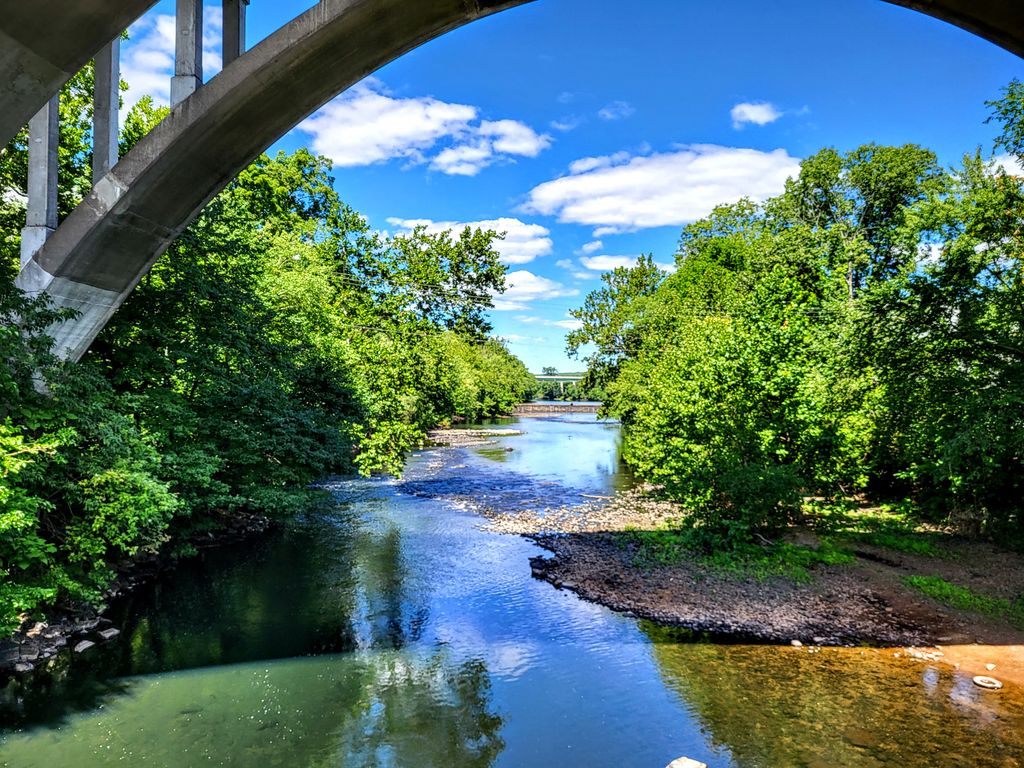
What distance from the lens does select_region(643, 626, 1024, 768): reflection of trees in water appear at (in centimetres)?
631

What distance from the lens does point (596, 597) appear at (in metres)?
11.1

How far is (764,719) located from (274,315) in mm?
11862

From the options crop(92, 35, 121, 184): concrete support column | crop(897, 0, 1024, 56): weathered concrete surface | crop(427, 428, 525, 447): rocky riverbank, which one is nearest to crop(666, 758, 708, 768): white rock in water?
crop(897, 0, 1024, 56): weathered concrete surface

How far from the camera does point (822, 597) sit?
412 inches

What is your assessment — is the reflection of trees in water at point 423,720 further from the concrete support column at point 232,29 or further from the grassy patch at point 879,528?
the grassy patch at point 879,528

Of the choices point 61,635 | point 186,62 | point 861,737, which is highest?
point 186,62

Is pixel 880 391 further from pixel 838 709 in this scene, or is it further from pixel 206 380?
pixel 206 380

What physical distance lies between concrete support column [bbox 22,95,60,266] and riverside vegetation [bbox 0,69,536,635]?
589 millimetres

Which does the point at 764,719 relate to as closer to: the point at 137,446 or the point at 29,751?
the point at 29,751

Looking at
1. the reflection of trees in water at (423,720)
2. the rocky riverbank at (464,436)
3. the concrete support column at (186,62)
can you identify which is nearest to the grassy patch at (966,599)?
the reflection of trees in water at (423,720)

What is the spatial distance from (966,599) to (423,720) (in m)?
9.37

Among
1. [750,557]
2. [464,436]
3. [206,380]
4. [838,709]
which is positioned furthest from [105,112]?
[464,436]

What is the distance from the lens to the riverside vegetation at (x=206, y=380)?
6578mm

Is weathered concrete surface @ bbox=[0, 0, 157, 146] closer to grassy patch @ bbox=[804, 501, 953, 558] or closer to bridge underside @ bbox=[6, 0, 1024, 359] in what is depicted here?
bridge underside @ bbox=[6, 0, 1024, 359]
